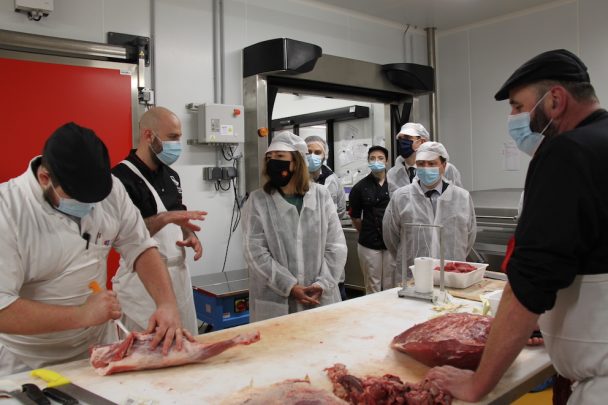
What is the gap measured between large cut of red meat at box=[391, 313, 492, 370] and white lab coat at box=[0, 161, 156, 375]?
1.13 meters

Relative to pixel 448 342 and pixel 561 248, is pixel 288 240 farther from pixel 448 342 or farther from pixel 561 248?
pixel 561 248

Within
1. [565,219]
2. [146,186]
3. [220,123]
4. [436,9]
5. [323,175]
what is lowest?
[565,219]

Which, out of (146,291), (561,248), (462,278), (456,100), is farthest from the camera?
(456,100)

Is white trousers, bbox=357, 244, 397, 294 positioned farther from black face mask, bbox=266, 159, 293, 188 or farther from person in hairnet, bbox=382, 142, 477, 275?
black face mask, bbox=266, 159, 293, 188

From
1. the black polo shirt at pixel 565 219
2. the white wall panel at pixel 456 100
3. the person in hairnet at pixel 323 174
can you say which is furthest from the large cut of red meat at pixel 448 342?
the white wall panel at pixel 456 100

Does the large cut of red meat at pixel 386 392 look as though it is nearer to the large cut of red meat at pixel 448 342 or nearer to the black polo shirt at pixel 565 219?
the large cut of red meat at pixel 448 342

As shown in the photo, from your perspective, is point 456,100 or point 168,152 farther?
point 456,100

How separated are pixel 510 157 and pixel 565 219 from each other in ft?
15.9

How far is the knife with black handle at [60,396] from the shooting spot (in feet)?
4.28

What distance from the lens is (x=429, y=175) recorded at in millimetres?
3490

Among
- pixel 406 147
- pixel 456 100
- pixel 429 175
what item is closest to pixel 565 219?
pixel 429 175

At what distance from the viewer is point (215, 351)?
165 centimetres

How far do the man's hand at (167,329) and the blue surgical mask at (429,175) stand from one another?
2.19m

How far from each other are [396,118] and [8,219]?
4845 mm
